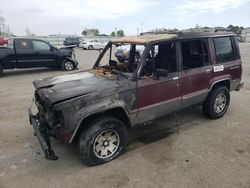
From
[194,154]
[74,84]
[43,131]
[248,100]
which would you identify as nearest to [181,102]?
[194,154]

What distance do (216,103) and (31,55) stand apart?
908cm

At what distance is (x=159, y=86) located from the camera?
4500mm

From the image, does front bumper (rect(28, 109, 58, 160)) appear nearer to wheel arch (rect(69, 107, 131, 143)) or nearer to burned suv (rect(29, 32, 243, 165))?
burned suv (rect(29, 32, 243, 165))

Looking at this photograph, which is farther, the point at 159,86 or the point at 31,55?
the point at 31,55

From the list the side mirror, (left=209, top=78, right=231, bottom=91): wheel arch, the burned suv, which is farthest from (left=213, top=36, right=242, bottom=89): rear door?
the side mirror

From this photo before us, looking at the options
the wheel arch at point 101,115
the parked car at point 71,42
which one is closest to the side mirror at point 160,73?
the wheel arch at point 101,115

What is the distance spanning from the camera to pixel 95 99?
379 cm

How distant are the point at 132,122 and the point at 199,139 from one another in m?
1.41

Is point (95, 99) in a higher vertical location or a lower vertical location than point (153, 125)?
higher

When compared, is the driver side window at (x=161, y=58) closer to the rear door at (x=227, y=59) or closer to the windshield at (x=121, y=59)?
the windshield at (x=121, y=59)

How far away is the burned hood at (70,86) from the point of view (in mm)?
3752

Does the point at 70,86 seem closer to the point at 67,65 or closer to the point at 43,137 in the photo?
the point at 43,137

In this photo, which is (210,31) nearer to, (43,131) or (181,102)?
(181,102)

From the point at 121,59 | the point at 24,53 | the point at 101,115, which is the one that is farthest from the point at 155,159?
the point at 24,53
